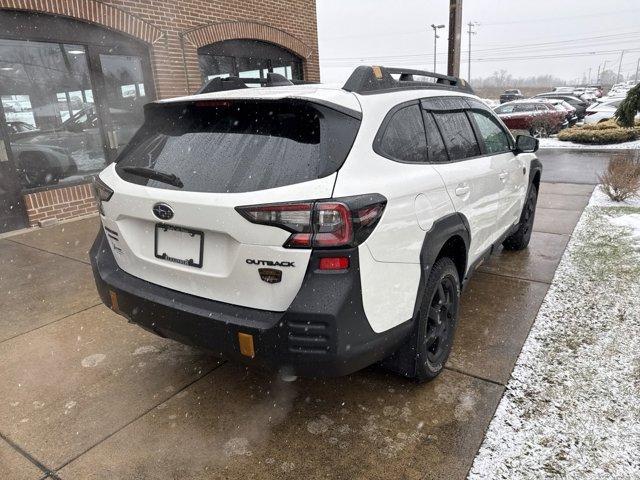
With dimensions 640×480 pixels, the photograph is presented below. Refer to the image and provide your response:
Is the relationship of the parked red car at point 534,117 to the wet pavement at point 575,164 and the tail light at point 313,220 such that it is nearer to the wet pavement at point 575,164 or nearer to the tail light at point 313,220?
the wet pavement at point 575,164

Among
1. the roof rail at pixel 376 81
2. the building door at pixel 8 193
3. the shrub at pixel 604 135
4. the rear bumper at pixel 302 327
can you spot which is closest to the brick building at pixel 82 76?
the building door at pixel 8 193

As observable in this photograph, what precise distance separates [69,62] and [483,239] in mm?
6700

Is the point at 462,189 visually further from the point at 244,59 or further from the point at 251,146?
the point at 244,59

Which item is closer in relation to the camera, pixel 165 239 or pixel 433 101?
pixel 165 239

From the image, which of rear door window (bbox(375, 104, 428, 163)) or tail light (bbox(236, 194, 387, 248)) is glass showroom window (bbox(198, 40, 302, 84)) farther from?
tail light (bbox(236, 194, 387, 248))

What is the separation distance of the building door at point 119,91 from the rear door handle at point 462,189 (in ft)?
20.8

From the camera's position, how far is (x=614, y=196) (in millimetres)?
7438

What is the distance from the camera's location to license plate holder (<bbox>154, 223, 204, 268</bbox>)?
215cm

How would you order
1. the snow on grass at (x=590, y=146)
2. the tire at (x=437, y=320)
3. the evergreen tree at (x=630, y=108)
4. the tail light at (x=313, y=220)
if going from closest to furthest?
the tail light at (x=313, y=220) < the tire at (x=437, y=320) < the evergreen tree at (x=630, y=108) < the snow on grass at (x=590, y=146)

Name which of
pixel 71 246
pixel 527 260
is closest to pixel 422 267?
pixel 527 260

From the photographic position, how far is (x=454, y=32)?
376 inches

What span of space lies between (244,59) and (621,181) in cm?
733

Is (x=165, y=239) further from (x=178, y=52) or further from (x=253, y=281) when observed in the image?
(x=178, y=52)

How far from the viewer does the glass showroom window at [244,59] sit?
29.6ft
